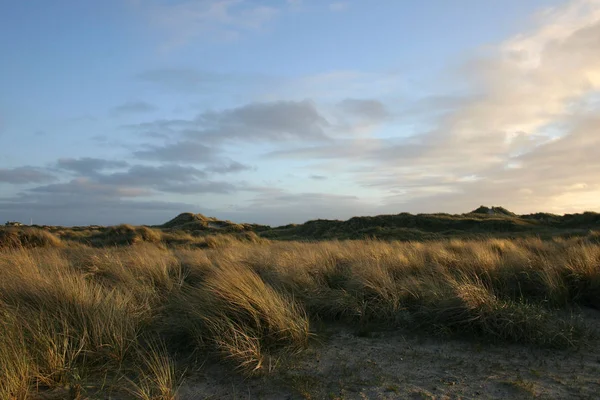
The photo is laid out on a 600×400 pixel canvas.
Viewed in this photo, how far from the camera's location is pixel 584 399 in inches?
133

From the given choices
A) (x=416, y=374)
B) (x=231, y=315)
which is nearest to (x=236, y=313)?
(x=231, y=315)

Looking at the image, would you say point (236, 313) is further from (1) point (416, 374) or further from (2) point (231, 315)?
(1) point (416, 374)

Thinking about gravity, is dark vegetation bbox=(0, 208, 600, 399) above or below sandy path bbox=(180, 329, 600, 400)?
above

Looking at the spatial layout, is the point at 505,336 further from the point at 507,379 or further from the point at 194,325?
the point at 194,325

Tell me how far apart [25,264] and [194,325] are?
426cm

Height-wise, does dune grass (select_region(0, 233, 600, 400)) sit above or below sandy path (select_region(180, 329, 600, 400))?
above

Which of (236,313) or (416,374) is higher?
(236,313)

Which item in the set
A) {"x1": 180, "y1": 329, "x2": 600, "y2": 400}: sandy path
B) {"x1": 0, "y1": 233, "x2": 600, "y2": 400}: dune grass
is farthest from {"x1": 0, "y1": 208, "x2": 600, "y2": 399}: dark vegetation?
{"x1": 180, "y1": 329, "x2": 600, "y2": 400}: sandy path

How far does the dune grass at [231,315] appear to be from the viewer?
351 centimetres

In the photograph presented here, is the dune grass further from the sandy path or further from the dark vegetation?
the sandy path

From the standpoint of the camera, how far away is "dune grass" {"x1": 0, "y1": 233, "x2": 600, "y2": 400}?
11.5 feet

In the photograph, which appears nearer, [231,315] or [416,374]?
[416,374]

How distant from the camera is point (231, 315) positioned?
467cm

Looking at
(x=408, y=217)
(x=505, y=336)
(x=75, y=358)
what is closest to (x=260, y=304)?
(x=75, y=358)
